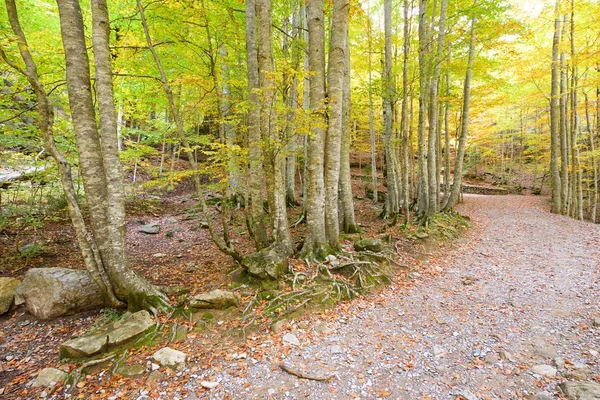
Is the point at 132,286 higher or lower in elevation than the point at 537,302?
higher

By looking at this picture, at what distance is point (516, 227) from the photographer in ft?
32.3

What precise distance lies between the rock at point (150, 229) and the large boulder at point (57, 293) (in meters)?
4.65

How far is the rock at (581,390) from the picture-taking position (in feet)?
8.96

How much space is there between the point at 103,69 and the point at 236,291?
14.3ft

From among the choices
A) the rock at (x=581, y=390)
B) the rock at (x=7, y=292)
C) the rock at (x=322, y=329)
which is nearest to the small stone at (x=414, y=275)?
the rock at (x=322, y=329)

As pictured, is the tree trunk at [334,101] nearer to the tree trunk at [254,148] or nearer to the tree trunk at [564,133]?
the tree trunk at [254,148]

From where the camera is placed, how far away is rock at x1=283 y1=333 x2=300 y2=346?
3.93m

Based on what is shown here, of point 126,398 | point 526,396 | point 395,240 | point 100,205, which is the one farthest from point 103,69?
point 395,240

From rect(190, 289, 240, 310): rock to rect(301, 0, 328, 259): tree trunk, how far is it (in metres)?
1.93

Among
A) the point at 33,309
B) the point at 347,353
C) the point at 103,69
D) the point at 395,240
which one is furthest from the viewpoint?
the point at 395,240

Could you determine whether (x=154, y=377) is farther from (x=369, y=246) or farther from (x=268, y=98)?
(x=369, y=246)

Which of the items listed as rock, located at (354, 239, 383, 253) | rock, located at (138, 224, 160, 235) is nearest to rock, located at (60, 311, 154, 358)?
rock, located at (354, 239, 383, 253)

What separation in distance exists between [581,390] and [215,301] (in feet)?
15.7

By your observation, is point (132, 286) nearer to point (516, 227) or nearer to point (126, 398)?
point (126, 398)
